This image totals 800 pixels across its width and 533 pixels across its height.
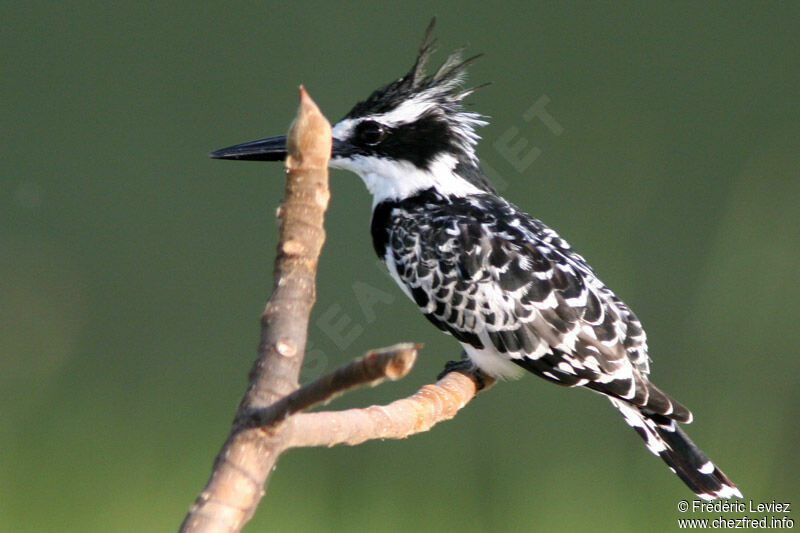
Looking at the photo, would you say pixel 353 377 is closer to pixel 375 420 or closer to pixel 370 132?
pixel 375 420

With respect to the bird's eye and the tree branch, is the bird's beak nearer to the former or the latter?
the bird's eye

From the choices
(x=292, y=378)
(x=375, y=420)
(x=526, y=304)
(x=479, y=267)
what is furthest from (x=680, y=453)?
(x=292, y=378)

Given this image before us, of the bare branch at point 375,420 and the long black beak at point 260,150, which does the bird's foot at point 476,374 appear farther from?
the long black beak at point 260,150

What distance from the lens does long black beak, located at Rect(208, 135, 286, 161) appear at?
182cm

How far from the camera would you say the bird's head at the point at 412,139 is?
1.91 m

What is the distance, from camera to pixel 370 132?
1938 millimetres

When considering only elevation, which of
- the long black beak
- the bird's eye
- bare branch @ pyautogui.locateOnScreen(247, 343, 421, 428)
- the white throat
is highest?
the bird's eye

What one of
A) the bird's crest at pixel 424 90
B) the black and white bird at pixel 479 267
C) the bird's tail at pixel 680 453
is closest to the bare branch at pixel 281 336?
the black and white bird at pixel 479 267

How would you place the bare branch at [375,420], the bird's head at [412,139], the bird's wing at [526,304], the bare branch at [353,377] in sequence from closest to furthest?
the bare branch at [353,377]
the bare branch at [375,420]
the bird's wing at [526,304]
the bird's head at [412,139]

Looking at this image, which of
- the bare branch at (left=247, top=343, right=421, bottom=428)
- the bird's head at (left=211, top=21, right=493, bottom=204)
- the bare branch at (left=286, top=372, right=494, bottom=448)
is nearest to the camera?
the bare branch at (left=247, top=343, right=421, bottom=428)

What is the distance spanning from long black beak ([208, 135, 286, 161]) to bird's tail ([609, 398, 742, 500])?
0.81 m

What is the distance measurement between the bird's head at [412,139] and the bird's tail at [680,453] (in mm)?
587

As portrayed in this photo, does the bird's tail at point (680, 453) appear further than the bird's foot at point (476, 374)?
No

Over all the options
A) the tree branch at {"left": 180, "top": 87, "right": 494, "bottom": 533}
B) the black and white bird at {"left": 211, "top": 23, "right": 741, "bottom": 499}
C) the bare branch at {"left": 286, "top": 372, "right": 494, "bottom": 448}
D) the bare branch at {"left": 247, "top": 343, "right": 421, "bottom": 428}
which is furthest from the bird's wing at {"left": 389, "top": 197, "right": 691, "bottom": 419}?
the bare branch at {"left": 247, "top": 343, "right": 421, "bottom": 428}
